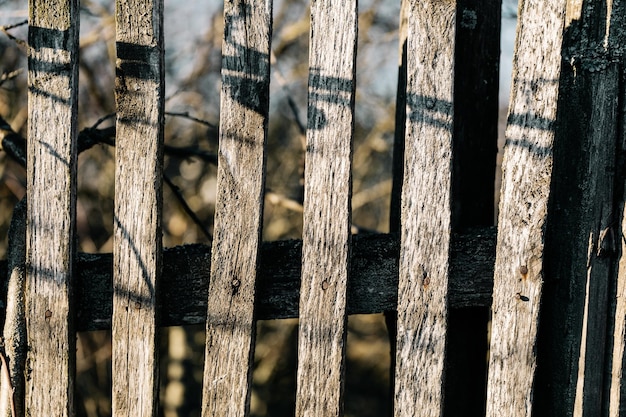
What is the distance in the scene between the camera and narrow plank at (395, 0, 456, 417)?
1.58 metres

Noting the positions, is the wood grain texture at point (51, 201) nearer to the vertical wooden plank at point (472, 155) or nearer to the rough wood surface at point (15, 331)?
the rough wood surface at point (15, 331)

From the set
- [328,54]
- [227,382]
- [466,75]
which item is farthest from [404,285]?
[466,75]

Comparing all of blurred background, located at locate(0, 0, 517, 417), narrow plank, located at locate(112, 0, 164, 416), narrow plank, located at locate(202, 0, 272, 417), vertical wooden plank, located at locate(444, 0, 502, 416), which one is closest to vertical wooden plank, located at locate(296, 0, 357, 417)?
narrow plank, located at locate(202, 0, 272, 417)

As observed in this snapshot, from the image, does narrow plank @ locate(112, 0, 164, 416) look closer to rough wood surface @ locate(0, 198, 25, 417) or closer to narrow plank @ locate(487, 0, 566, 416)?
rough wood surface @ locate(0, 198, 25, 417)

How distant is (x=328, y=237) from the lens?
→ 1.59 m

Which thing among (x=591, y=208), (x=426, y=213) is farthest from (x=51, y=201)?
(x=591, y=208)

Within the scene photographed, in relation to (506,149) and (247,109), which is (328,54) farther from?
(506,149)

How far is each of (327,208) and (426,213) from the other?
26 cm

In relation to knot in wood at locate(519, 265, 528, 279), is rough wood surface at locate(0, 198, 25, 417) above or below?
below

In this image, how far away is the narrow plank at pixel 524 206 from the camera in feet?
5.17

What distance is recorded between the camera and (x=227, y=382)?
1.60 metres

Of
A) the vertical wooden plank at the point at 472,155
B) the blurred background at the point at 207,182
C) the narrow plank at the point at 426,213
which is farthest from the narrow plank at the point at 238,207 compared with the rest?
the blurred background at the point at 207,182

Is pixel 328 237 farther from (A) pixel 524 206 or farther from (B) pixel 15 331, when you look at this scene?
(B) pixel 15 331

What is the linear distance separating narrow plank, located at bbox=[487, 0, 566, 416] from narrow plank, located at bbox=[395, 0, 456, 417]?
155 millimetres
